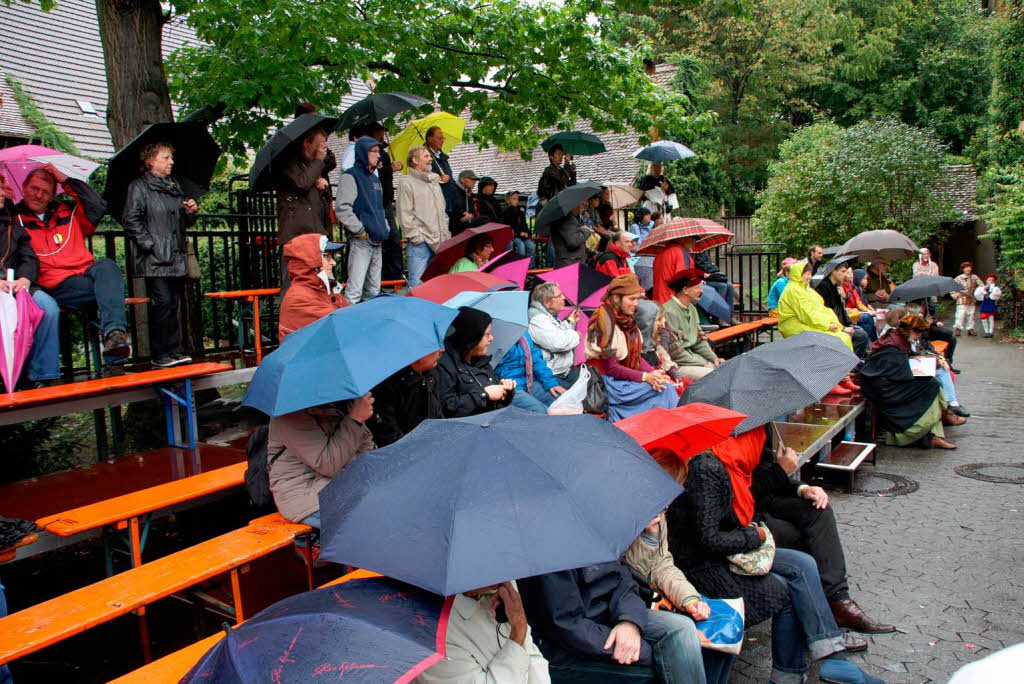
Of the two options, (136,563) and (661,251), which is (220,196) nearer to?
(661,251)

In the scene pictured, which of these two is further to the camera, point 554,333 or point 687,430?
point 554,333

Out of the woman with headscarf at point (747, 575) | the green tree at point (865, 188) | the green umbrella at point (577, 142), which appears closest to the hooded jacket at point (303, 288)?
the woman with headscarf at point (747, 575)

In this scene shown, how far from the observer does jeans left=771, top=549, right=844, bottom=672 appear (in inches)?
165

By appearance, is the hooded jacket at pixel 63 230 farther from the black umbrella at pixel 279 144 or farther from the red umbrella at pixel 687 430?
the red umbrella at pixel 687 430

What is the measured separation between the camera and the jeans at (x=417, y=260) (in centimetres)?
912

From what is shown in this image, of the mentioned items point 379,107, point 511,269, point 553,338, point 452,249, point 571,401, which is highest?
point 379,107

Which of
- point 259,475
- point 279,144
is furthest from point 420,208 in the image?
point 259,475

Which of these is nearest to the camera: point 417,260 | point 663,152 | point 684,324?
point 684,324

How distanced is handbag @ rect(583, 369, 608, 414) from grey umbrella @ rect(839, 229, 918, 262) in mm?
7691

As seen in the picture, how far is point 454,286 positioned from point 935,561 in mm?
4305

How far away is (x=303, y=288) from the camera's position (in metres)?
6.19

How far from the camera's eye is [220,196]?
18344mm

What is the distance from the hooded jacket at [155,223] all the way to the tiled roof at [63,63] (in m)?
12.5

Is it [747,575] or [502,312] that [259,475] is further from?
[747,575]
